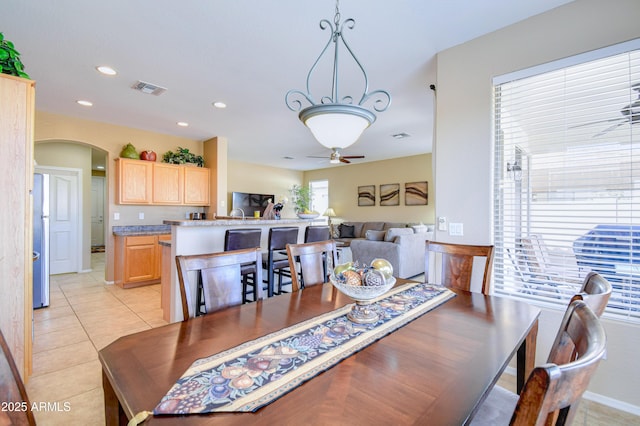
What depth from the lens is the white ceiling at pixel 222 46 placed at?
2.12m

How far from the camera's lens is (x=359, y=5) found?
2.07 m

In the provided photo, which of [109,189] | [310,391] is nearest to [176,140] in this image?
[109,189]

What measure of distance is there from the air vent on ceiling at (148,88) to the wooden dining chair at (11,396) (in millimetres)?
3456

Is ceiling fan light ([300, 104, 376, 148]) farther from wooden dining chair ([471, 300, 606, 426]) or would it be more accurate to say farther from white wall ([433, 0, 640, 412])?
white wall ([433, 0, 640, 412])

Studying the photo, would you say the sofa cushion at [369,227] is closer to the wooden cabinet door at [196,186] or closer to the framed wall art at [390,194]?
the framed wall art at [390,194]

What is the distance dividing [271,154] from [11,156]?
5.53 metres

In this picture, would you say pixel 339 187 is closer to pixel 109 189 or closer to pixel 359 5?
pixel 109 189

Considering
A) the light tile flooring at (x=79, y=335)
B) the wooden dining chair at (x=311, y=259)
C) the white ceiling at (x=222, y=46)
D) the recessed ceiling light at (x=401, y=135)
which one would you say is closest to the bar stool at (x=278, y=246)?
the wooden dining chair at (x=311, y=259)

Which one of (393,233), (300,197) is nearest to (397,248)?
(393,233)

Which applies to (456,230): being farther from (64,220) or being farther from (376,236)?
(64,220)

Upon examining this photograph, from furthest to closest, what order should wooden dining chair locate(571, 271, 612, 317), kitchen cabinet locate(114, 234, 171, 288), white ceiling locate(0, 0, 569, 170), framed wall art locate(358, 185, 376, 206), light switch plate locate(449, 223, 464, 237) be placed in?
framed wall art locate(358, 185, 376, 206)
kitchen cabinet locate(114, 234, 171, 288)
light switch plate locate(449, 223, 464, 237)
white ceiling locate(0, 0, 569, 170)
wooden dining chair locate(571, 271, 612, 317)

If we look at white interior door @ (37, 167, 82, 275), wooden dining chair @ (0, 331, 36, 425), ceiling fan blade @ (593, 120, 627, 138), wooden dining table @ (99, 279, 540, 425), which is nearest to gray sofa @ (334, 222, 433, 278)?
ceiling fan blade @ (593, 120, 627, 138)

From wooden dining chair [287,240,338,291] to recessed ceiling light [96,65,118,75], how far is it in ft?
9.31

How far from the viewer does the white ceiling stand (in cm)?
212
